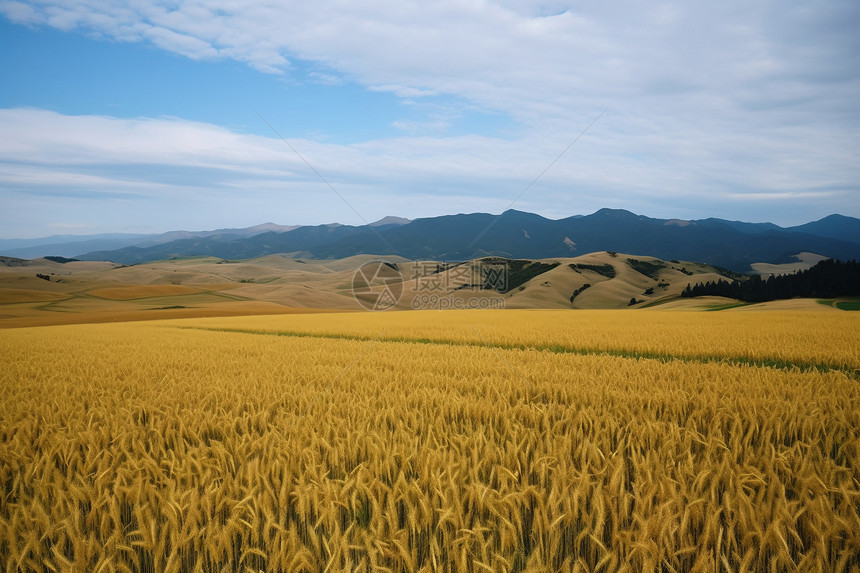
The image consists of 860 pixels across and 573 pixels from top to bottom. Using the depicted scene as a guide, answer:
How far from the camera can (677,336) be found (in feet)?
51.5

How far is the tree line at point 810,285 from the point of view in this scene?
184ft

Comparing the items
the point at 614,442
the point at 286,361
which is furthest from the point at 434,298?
the point at 614,442

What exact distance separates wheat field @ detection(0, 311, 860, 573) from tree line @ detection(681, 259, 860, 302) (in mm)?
68820

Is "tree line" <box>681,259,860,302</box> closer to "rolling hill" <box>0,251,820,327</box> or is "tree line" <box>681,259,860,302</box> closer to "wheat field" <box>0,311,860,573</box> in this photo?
"rolling hill" <box>0,251,820,327</box>

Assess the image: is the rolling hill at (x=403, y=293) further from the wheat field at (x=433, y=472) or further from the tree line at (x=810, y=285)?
the wheat field at (x=433, y=472)

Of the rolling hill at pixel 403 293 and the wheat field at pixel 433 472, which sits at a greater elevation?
the wheat field at pixel 433 472

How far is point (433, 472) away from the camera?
3.22 m

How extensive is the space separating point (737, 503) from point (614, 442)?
4.83 ft

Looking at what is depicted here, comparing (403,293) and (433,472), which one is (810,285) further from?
(403,293)

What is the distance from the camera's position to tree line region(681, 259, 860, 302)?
56.2 metres

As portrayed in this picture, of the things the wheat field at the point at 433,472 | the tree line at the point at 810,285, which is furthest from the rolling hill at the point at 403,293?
the wheat field at the point at 433,472

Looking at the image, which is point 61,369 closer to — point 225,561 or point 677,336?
point 225,561

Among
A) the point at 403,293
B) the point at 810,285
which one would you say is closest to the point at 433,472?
the point at 810,285

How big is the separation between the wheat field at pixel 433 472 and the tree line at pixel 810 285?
68820 mm
